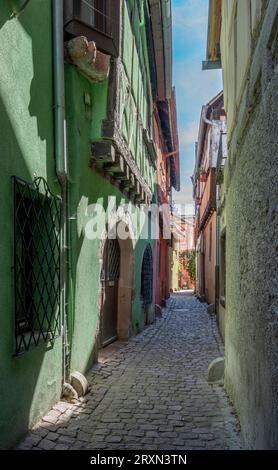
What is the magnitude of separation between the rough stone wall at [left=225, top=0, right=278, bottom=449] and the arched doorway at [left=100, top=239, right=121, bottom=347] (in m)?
3.50

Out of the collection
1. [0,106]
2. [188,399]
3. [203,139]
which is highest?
[203,139]

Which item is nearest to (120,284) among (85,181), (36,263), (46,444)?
(85,181)

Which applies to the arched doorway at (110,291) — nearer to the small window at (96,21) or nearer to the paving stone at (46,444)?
the small window at (96,21)

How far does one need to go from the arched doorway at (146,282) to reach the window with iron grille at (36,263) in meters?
5.84

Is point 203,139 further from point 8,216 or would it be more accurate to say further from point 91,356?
point 8,216

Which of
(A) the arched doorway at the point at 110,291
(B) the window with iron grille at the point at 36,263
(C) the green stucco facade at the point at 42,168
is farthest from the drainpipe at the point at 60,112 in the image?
(A) the arched doorway at the point at 110,291

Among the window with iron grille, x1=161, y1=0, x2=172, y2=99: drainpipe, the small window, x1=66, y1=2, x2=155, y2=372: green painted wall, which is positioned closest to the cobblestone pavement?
x1=66, y1=2, x2=155, y2=372: green painted wall

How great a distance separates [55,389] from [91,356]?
1.45m

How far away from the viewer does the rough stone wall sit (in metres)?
2.36

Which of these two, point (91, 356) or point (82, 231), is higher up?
point (82, 231)

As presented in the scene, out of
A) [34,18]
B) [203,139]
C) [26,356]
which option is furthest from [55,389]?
[203,139]
